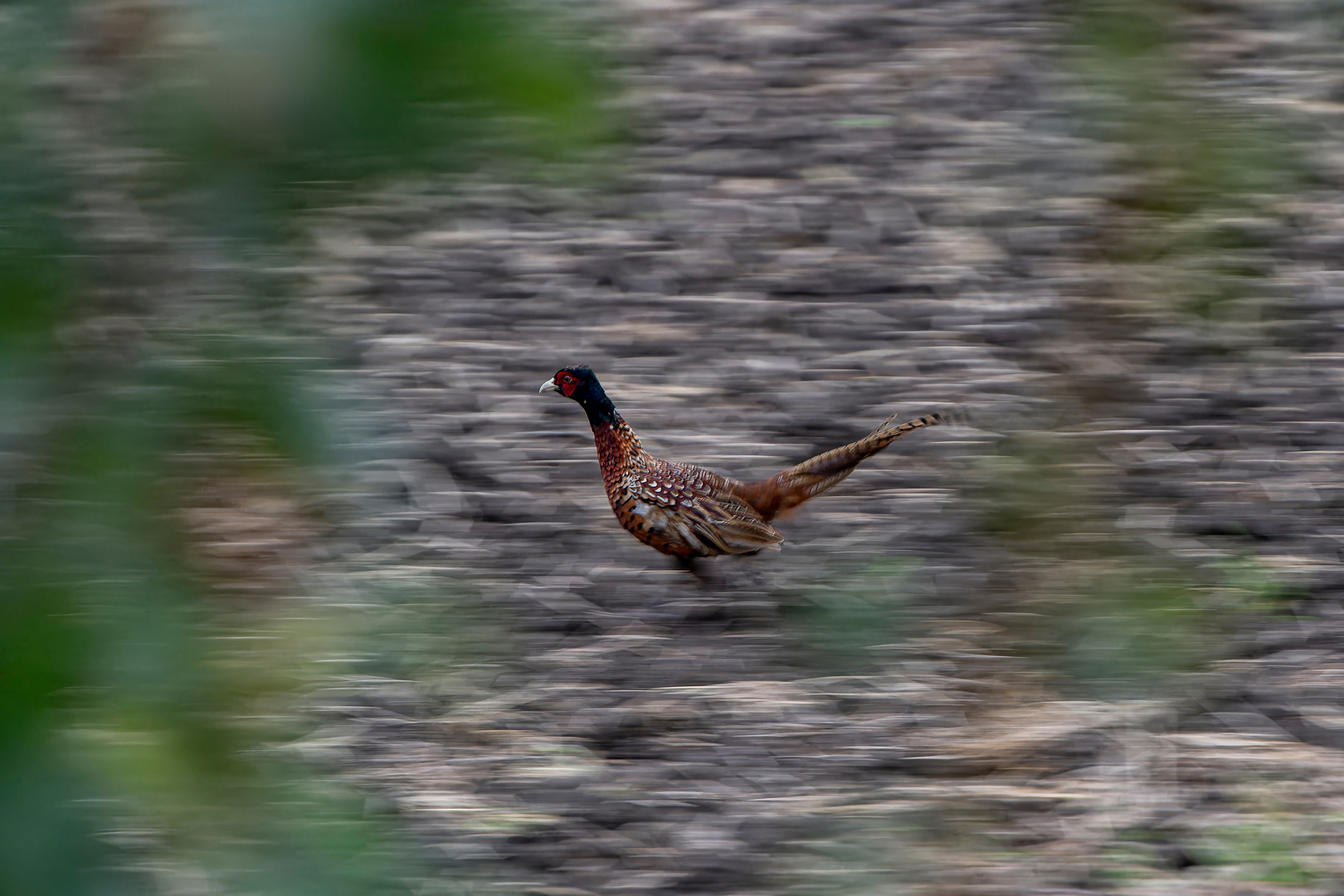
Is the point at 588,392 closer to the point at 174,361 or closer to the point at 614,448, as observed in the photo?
the point at 614,448

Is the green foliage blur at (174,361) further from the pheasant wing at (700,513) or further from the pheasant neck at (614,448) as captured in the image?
the pheasant neck at (614,448)

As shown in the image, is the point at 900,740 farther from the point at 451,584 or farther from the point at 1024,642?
the point at 451,584

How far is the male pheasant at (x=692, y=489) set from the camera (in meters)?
4.07

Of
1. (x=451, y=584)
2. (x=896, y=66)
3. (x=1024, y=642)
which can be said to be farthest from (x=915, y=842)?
(x=896, y=66)

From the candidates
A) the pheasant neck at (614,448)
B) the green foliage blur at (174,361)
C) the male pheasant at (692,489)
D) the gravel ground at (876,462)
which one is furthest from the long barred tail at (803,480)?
the green foliage blur at (174,361)

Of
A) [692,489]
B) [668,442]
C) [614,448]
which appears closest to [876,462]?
[668,442]

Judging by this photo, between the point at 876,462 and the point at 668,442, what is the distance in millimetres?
Answer: 735

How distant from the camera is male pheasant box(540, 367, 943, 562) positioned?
4.07 meters

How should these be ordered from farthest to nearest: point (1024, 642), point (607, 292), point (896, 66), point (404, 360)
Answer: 1. point (896, 66)
2. point (607, 292)
3. point (404, 360)
4. point (1024, 642)

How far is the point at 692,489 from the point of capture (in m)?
4.14

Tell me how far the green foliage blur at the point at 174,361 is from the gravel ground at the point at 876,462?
23 centimetres

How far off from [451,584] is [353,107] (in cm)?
322

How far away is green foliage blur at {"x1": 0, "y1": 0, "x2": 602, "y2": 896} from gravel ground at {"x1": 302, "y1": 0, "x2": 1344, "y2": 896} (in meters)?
0.23

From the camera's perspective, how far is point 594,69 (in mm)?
873
